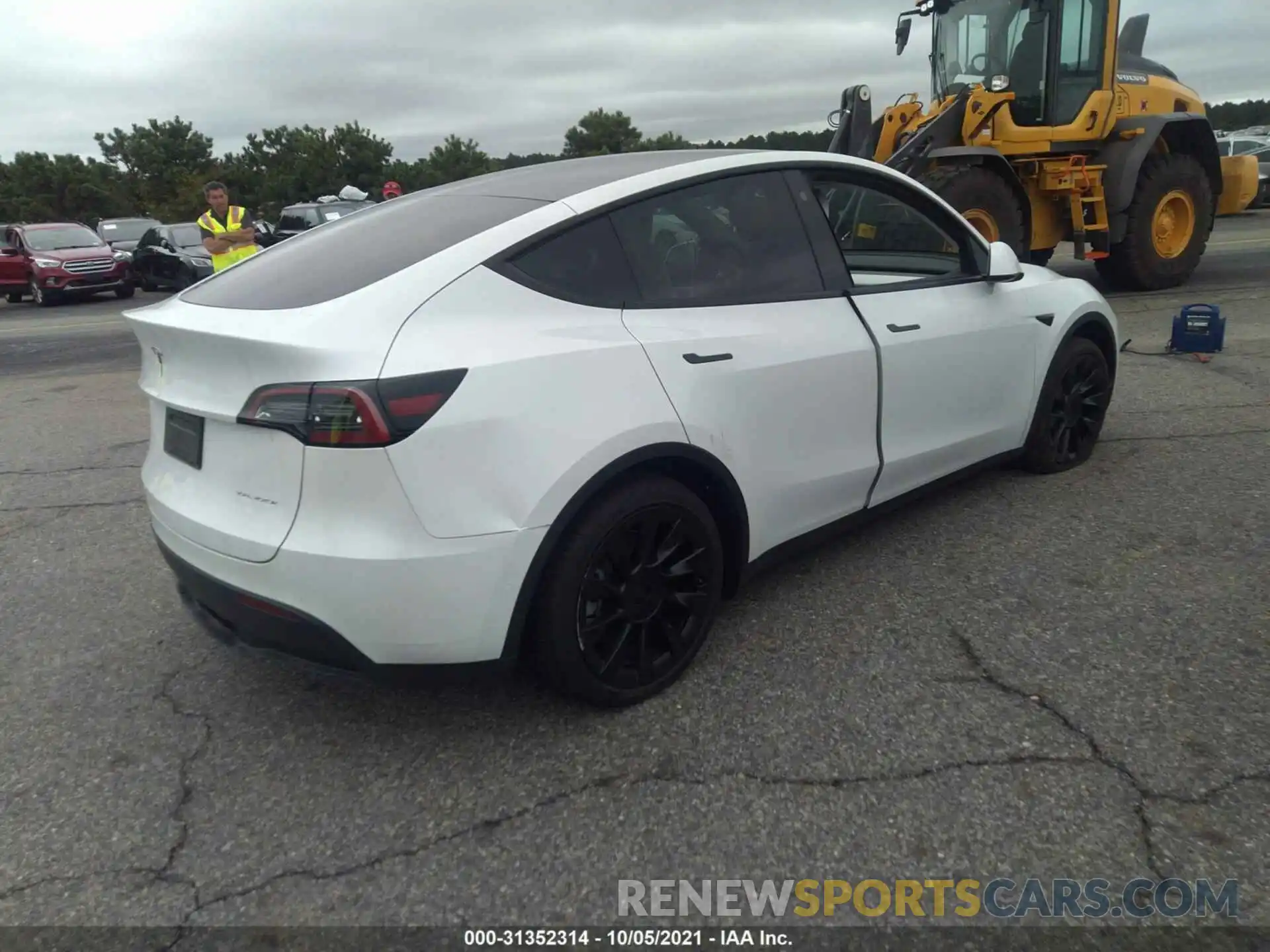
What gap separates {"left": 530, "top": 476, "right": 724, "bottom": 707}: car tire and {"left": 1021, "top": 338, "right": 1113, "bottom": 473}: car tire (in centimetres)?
226

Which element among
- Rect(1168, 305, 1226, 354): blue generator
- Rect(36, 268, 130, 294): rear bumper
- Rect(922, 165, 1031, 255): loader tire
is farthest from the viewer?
Rect(36, 268, 130, 294): rear bumper

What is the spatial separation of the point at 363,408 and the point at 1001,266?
2.91 m

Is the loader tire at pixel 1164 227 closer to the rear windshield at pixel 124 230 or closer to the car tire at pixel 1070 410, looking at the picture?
the car tire at pixel 1070 410

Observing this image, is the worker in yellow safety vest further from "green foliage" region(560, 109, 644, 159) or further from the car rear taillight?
"green foliage" region(560, 109, 644, 159)

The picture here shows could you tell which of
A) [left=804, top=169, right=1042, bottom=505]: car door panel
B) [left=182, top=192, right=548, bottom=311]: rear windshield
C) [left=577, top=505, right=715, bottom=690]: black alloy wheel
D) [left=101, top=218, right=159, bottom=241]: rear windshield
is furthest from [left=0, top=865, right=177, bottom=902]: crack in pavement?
[left=101, top=218, right=159, bottom=241]: rear windshield

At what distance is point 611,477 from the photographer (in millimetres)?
2643

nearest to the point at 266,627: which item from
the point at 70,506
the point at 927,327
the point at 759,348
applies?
the point at 759,348

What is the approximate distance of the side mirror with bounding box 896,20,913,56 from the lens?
1017cm

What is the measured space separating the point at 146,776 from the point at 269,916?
0.77 m

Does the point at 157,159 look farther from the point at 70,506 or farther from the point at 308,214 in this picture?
the point at 70,506

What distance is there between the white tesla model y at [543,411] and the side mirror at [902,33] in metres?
7.49

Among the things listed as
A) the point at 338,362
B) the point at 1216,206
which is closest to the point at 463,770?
the point at 338,362

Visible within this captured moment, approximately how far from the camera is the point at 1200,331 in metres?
7.56

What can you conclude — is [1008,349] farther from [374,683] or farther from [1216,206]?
[1216,206]
